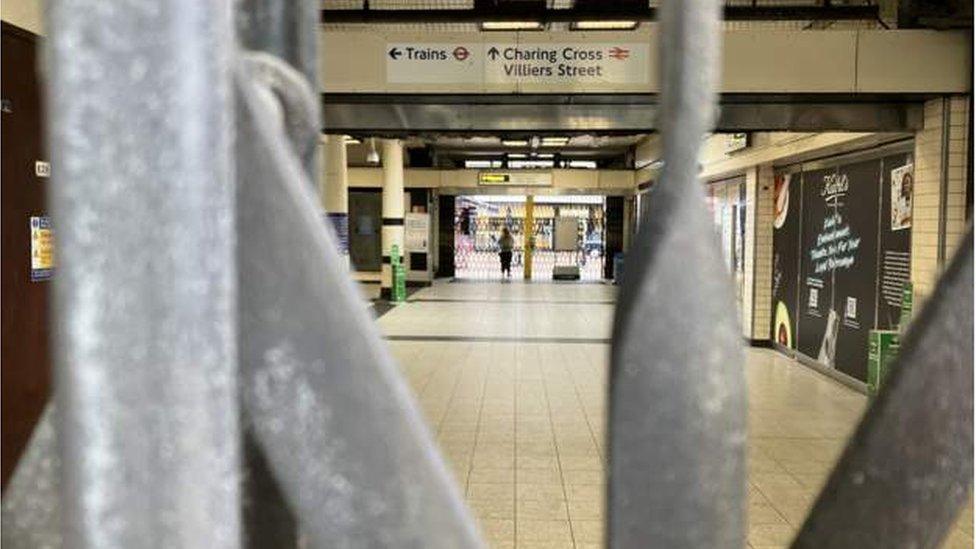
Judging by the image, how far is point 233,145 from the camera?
558 mm

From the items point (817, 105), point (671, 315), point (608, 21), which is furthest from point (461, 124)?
point (671, 315)

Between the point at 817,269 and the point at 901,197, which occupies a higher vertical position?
the point at 901,197

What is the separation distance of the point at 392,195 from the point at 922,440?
16.2 m

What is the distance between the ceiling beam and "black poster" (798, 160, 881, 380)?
1409mm

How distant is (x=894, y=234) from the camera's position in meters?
6.94

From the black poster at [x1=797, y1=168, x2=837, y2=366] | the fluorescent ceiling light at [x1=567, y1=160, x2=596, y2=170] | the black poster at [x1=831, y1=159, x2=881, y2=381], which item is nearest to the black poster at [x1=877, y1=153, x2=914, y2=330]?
the black poster at [x1=831, y1=159, x2=881, y2=381]

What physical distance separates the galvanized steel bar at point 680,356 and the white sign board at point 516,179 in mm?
18240

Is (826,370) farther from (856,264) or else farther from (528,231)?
(528,231)

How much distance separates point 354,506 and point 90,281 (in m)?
0.21

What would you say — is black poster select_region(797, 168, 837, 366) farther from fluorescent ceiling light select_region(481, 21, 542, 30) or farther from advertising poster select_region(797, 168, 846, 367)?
fluorescent ceiling light select_region(481, 21, 542, 30)

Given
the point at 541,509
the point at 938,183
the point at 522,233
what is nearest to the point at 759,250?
the point at 938,183

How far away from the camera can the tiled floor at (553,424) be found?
4.34m

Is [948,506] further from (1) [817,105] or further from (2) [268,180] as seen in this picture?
(1) [817,105]

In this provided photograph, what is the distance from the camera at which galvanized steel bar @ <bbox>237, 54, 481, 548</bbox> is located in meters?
0.56
